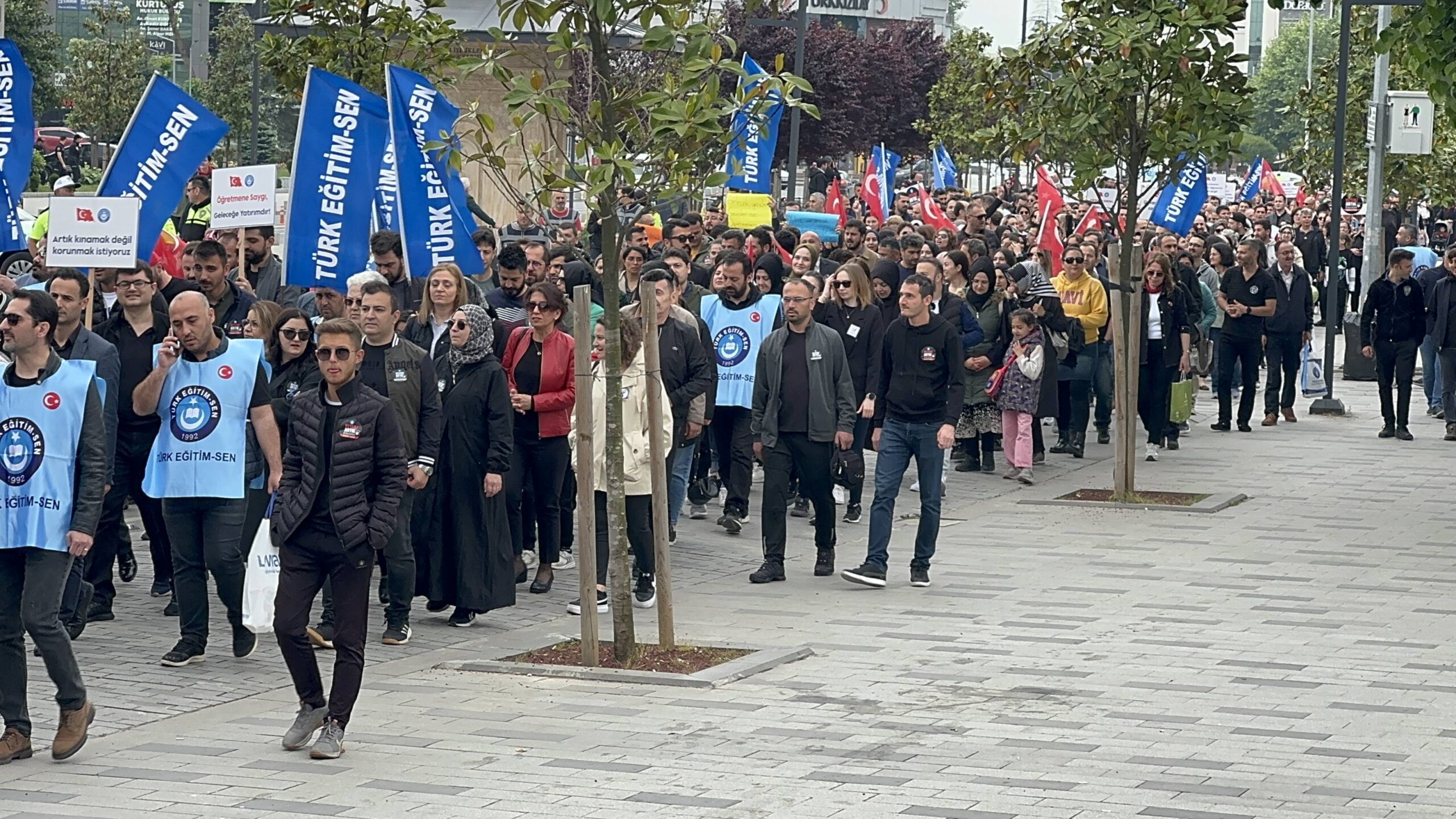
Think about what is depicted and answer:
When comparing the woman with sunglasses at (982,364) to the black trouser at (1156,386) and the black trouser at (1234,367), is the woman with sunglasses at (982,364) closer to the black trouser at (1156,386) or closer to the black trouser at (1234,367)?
the black trouser at (1156,386)

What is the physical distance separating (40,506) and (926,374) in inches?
228

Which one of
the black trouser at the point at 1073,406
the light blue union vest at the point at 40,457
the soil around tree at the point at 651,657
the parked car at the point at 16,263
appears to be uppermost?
the parked car at the point at 16,263

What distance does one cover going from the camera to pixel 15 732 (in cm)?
812

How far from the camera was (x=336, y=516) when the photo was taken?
8.32 meters

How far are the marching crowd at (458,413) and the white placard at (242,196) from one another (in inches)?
8.9

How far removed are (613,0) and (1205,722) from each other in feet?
13.0

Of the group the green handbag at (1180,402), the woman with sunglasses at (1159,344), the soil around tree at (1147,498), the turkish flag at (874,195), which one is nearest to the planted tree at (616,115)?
the soil around tree at (1147,498)

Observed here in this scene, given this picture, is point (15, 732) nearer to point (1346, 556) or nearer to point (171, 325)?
point (171, 325)

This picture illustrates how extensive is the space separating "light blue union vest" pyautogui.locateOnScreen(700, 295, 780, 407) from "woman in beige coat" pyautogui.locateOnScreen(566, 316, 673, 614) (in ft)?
8.69

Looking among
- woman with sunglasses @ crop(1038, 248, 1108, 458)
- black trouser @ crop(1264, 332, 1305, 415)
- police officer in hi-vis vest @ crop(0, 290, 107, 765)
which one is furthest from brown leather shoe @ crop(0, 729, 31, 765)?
black trouser @ crop(1264, 332, 1305, 415)

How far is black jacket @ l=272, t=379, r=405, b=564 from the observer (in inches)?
328

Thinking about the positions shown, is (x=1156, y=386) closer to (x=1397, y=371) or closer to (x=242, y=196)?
(x=1397, y=371)

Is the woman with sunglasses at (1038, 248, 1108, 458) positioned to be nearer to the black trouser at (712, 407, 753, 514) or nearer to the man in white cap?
the black trouser at (712, 407, 753, 514)

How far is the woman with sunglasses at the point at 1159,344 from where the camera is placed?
19000 mm
